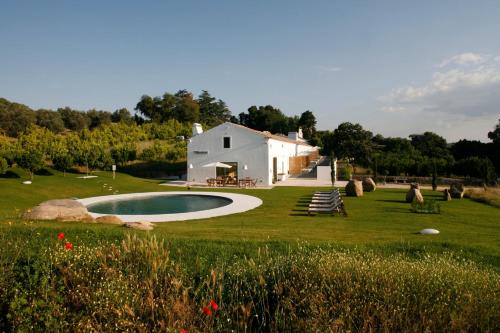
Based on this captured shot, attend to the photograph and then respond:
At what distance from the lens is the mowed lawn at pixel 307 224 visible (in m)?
7.75

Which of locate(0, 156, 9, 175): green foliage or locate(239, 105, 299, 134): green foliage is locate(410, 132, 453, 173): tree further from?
locate(0, 156, 9, 175): green foliage

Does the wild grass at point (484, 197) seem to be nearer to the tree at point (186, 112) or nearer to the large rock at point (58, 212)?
the large rock at point (58, 212)

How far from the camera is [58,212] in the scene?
11.9 meters

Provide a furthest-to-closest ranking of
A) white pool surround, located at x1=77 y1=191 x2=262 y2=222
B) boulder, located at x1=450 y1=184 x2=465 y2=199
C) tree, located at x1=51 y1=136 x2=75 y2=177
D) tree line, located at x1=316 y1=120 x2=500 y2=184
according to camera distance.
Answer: tree line, located at x1=316 y1=120 x2=500 y2=184
tree, located at x1=51 y1=136 x2=75 y2=177
boulder, located at x1=450 y1=184 x2=465 y2=199
white pool surround, located at x1=77 y1=191 x2=262 y2=222

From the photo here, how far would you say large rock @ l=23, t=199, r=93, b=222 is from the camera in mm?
11375

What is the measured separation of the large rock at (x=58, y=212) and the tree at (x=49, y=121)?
144 feet

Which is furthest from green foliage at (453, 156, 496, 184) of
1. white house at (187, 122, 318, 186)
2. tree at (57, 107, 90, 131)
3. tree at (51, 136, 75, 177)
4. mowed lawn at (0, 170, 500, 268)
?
tree at (57, 107, 90, 131)

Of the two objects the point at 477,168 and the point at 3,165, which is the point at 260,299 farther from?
the point at 477,168

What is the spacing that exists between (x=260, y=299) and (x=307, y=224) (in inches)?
349

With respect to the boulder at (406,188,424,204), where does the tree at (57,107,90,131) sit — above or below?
above

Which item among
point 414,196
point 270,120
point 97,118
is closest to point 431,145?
point 414,196

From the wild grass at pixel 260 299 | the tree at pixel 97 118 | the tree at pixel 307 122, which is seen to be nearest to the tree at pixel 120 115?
the tree at pixel 97 118

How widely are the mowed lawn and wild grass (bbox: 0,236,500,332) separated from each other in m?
2.63

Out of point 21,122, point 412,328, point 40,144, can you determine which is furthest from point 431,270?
point 21,122
